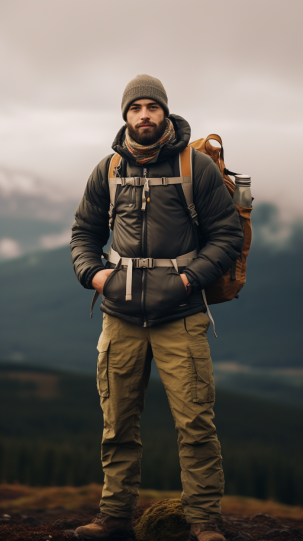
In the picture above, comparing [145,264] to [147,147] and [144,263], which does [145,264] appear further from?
[147,147]

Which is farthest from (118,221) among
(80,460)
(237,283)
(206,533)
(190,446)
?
(80,460)

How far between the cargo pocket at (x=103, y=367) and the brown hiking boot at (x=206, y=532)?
3.81 ft

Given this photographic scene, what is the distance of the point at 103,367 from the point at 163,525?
1.47m

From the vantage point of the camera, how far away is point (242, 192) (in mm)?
4352

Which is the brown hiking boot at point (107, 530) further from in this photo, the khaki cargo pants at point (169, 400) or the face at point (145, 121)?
the face at point (145, 121)

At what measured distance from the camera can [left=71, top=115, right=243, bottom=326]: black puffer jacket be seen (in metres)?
4.09

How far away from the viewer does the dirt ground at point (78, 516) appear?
15.5 ft

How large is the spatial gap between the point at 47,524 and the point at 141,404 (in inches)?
71.6

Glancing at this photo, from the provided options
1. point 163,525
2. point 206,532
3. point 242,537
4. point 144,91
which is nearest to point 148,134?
point 144,91

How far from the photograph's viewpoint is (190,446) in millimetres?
4195

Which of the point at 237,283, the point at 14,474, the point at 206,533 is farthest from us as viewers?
the point at 14,474

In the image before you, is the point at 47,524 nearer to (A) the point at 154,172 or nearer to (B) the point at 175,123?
(A) the point at 154,172

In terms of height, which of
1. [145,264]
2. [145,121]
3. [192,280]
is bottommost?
[192,280]

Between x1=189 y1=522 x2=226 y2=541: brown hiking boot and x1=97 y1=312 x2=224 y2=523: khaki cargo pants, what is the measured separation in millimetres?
50
